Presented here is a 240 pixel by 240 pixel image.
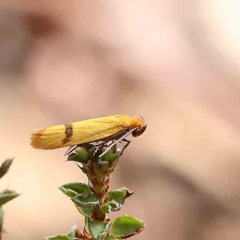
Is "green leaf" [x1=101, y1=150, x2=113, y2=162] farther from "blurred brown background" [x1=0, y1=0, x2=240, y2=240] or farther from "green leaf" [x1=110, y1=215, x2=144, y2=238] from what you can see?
"blurred brown background" [x1=0, y1=0, x2=240, y2=240]

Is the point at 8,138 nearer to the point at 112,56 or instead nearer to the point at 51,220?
the point at 51,220

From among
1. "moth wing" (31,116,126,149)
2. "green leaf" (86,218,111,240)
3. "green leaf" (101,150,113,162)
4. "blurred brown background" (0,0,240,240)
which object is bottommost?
"green leaf" (86,218,111,240)

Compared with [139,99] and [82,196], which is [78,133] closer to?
[82,196]

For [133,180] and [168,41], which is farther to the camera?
[168,41]

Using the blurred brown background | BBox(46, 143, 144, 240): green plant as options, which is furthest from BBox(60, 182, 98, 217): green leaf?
the blurred brown background

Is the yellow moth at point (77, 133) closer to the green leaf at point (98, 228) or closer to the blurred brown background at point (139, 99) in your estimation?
the green leaf at point (98, 228)

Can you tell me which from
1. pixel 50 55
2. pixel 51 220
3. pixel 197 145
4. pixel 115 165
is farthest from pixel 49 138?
pixel 50 55

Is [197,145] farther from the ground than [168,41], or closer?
closer
